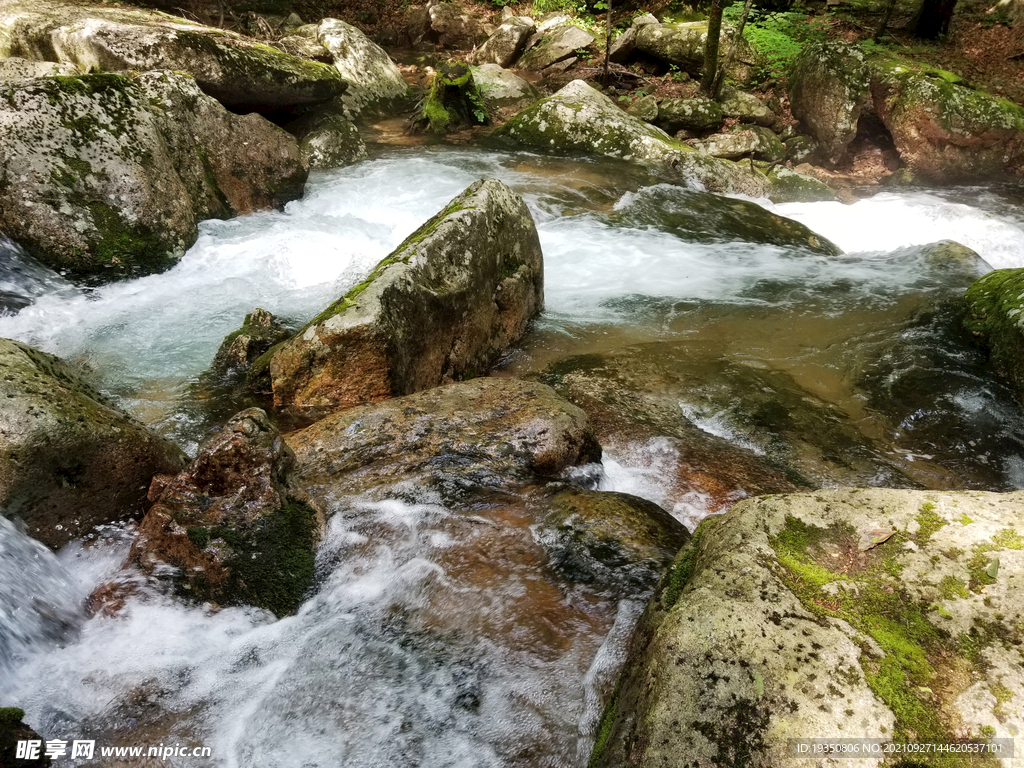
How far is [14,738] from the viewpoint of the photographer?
78.9 inches

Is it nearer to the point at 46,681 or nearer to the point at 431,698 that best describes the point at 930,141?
the point at 431,698

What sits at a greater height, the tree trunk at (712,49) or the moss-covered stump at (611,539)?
the tree trunk at (712,49)

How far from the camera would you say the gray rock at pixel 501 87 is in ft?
47.0

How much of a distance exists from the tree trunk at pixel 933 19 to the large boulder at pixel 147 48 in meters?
15.7

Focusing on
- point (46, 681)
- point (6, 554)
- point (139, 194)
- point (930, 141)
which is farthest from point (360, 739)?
point (930, 141)

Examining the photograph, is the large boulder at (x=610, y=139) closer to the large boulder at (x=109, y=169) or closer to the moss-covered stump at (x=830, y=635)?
the large boulder at (x=109, y=169)

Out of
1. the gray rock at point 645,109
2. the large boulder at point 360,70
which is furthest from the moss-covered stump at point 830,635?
the large boulder at point 360,70

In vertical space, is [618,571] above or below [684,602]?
below

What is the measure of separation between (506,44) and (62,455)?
1721cm

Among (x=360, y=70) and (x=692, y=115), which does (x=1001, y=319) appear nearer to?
(x=692, y=115)

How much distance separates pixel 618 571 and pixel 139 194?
6.30 metres

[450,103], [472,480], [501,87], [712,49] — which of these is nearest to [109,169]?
[472,480]

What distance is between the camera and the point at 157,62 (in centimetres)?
817

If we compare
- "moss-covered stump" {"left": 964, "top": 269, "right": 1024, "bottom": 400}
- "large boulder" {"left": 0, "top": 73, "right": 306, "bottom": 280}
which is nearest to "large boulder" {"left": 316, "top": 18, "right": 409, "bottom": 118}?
"large boulder" {"left": 0, "top": 73, "right": 306, "bottom": 280}
